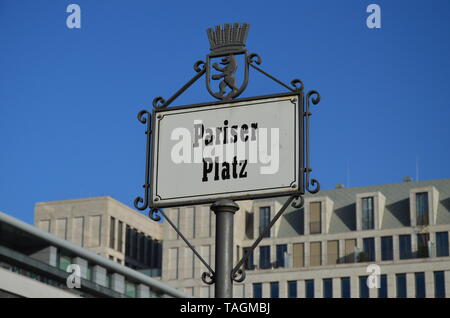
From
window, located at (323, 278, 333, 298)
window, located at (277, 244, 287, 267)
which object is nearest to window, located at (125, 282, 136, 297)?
window, located at (323, 278, 333, 298)

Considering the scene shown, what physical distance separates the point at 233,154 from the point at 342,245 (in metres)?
95.3

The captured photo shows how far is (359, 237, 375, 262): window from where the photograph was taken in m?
97.7

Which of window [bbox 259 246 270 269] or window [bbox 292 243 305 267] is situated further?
window [bbox 259 246 270 269]

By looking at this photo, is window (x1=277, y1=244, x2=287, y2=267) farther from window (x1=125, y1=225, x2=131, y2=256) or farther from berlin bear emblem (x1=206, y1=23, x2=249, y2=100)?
berlin bear emblem (x1=206, y1=23, x2=249, y2=100)

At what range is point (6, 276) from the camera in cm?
4838

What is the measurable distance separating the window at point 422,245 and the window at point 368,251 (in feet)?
14.0

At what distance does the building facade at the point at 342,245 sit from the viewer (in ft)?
313

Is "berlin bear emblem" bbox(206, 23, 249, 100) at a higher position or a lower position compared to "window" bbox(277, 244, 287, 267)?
lower

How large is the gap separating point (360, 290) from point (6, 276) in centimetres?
5267

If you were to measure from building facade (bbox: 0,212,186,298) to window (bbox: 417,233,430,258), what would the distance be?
36.1 meters

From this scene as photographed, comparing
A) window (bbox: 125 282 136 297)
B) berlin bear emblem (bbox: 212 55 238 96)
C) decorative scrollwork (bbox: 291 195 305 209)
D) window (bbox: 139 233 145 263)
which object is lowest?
decorative scrollwork (bbox: 291 195 305 209)

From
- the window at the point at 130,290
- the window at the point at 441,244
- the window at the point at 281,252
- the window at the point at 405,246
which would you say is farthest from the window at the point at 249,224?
the window at the point at 130,290

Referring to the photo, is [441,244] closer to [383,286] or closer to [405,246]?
[405,246]

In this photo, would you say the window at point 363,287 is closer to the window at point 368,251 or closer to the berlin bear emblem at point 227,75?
the window at point 368,251
